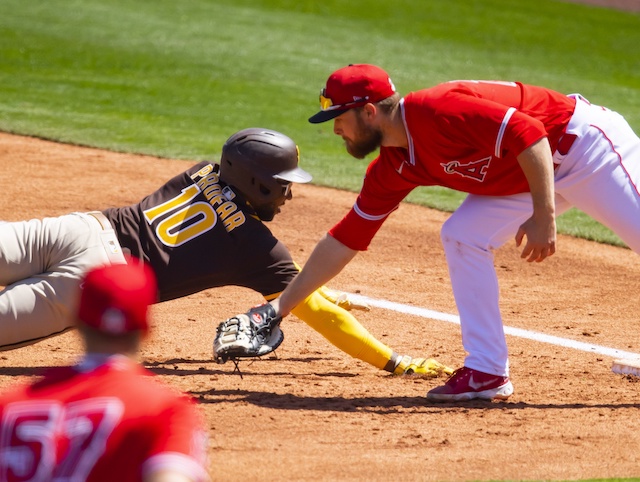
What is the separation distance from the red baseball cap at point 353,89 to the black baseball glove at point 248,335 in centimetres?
90

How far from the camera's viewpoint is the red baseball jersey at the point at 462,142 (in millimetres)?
4168

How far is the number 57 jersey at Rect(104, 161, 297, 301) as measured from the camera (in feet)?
15.3

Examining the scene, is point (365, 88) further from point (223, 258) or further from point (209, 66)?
point (209, 66)

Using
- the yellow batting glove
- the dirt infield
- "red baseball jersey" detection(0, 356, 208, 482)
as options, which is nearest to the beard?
the yellow batting glove

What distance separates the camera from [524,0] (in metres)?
21.8

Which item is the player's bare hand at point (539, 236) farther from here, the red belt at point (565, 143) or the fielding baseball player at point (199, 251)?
the fielding baseball player at point (199, 251)

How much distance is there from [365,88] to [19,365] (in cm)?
217

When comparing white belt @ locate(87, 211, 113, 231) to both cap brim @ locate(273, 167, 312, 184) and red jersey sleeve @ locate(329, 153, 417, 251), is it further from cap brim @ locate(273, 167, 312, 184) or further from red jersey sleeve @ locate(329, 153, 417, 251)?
red jersey sleeve @ locate(329, 153, 417, 251)

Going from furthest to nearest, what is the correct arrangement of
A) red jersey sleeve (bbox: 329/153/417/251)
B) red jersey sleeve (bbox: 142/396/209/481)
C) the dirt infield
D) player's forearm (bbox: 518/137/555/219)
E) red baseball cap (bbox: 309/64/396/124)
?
red jersey sleeve (bbox: 329/153/417/251) < red baseball cap (bbox: 309/64/396/124) < player's forearm (bbox: 518/137/555/219) < the dirt infield < red jersey sleeve (bbox: 142/396/209/481)

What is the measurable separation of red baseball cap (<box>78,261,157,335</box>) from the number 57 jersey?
7.80 feet

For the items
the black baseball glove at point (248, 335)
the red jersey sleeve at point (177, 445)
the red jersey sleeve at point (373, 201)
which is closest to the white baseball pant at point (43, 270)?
the black baseball glove at point (248, 335)

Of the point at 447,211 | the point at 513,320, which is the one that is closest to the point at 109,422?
the point at 513,320

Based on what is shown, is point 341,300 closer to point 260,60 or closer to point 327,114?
point 327,114

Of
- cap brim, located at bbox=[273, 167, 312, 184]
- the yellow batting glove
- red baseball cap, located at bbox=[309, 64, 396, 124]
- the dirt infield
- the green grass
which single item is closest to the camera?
the dirt infield
